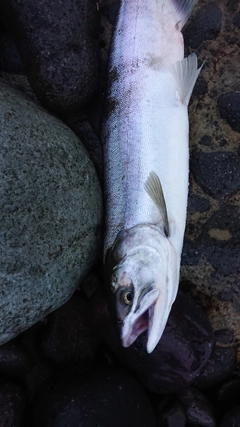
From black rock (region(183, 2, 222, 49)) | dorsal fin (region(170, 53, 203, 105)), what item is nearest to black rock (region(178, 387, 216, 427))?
dorsal fin (region(170, 53, 203, 105))

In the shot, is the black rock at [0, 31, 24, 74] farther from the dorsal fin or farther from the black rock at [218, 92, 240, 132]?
the black rock at [218, 92, 240, 132]

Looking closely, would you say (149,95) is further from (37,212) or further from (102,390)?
(102,390)

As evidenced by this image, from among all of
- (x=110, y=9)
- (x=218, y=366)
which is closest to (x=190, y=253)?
(x=218, y=366)

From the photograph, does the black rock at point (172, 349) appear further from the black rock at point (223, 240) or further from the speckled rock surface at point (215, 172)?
the black rock at point (223, 240)

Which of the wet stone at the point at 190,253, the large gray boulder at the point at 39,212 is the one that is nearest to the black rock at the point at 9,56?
Result: the large gray boulder at the point at 39,212

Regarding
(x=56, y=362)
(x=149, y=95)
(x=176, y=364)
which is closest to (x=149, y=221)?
(x=149, y=95)

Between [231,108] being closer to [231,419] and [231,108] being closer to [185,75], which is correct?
[185,75]
